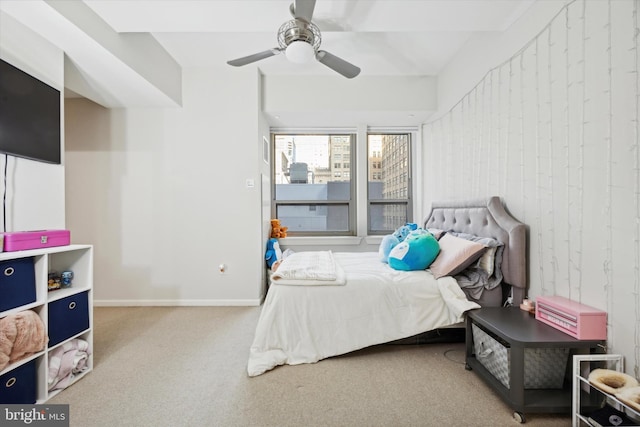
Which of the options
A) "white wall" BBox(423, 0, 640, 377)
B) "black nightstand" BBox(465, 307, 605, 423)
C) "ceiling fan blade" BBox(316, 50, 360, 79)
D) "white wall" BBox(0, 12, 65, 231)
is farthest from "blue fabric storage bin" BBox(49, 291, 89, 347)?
"white wall" BBox(423, 0, 640, 377)

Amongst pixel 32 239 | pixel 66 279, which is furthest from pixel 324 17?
pixel 66 279

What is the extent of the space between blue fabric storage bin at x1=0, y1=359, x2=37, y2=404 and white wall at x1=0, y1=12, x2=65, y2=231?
0.80m

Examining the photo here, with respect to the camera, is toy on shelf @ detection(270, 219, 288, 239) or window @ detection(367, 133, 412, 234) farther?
window @ detection(367, 133, 412, 234)

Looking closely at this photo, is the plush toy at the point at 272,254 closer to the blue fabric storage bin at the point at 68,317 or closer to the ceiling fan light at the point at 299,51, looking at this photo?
the blue fabric storage bin at the point at 68,317

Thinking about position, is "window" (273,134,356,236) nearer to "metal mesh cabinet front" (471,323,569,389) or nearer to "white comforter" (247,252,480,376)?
"white comforter" (247,252,480,376)

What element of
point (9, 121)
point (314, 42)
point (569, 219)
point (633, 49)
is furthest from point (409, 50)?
point (9, 121)

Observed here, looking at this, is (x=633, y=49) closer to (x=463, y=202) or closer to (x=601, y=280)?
(x=601, y=280)

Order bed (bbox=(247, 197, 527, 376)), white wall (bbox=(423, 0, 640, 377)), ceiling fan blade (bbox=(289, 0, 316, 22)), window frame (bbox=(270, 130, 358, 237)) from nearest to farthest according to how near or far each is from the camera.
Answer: white wall (bbox=(423, 0, 640, 377))
ceiling fan blade (bbox=(289, 0, 316, 22))
bed (bbox=(247, 197, 527, 376))
window frame (bbox=(270, 130, 358, 237))

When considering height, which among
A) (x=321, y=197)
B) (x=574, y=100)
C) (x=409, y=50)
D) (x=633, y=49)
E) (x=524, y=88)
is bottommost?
(x=321, y=197)

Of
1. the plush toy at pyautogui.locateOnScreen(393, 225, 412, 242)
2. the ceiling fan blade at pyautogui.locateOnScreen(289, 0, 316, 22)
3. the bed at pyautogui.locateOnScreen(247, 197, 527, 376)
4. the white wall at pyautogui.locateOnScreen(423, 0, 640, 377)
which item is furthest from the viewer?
the plush toy at pyautogui.locateOnScreen(393, 225, 412, 242)

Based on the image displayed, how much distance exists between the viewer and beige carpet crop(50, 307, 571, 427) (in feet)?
4.59

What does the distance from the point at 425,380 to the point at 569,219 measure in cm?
127

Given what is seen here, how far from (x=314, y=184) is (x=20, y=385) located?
336 centimetres

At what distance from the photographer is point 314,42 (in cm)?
205
